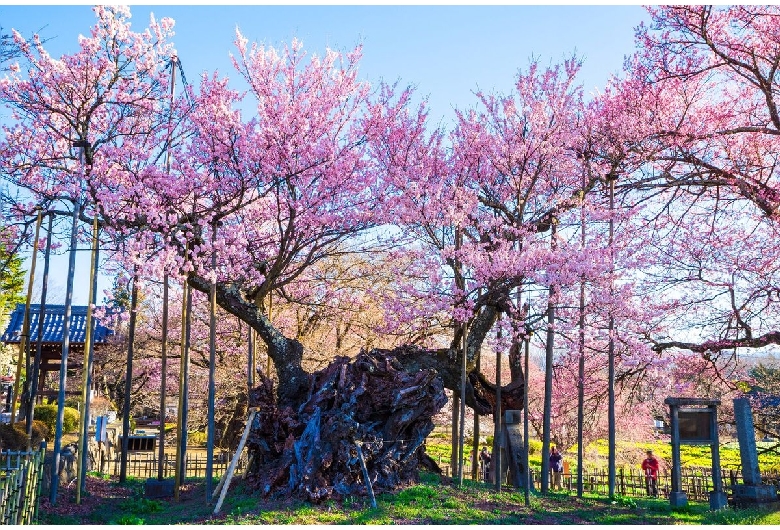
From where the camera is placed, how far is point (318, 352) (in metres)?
18.5

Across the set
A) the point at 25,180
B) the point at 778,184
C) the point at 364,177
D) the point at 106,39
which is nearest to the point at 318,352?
the point at 364,177

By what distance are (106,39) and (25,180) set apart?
3.34 meters

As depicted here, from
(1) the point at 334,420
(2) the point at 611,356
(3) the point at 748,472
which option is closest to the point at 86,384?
(1) the point at 334,420

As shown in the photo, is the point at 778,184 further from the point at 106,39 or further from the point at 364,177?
the point at 106,39

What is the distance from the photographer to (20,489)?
313 inches

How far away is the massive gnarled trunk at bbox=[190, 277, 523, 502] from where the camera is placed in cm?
1089

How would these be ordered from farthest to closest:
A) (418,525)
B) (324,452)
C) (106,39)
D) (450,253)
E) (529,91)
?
1. (529,91)
2. (450,253)
3. (106,39)
4. (324,452)
5. (418,525)

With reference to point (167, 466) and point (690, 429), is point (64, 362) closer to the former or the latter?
point (167, 466)

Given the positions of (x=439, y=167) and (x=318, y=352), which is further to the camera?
(x=318, y=352)

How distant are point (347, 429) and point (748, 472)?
24.8ft

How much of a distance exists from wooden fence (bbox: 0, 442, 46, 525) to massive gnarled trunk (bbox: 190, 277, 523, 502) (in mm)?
3560

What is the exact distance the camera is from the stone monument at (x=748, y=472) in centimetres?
1149

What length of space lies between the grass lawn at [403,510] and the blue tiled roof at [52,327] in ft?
30.6

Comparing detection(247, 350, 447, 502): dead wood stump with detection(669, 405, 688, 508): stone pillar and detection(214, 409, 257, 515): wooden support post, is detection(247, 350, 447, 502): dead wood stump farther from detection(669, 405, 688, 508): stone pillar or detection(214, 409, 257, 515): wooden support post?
detection(669, 405, 688, 508): stone pillar
